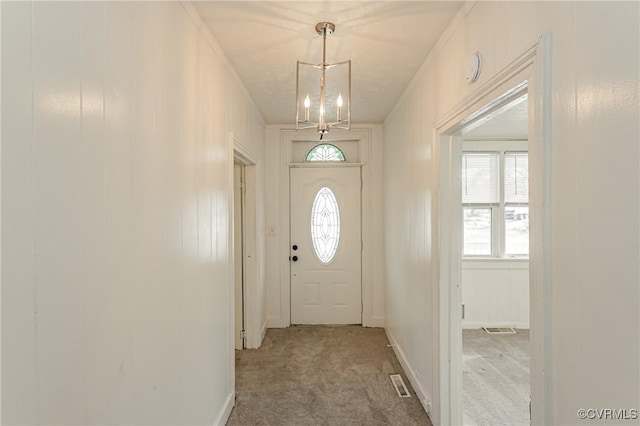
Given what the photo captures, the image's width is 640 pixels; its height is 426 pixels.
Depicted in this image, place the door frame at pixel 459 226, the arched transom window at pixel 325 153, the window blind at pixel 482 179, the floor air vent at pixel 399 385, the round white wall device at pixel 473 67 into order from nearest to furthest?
the door frame at pixel 459 226 < the round white wall device at pixel 473 67 < the floor air vent at pixel 399 385 < the window blind at pixel 482 179 < the arched transom window at pixel 325 153

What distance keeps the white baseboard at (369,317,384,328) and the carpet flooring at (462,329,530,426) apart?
1.01m

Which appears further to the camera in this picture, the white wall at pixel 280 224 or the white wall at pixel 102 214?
the white wall at pixel 280 224

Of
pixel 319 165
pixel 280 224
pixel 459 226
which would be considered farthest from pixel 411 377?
pixel 319 165

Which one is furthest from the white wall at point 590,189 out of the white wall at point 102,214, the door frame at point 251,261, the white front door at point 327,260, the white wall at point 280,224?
the white front door at point 327,260

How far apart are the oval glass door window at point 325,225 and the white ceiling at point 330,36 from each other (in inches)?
68.7

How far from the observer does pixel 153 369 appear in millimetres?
1421

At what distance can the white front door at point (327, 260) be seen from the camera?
4.59 metres

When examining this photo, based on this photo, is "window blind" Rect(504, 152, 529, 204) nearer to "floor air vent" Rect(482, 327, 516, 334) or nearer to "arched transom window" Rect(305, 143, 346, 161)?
"floor air vent" Rect(482, 327, 516, 334)

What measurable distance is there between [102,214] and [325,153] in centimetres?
379

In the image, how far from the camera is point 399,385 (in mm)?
2984

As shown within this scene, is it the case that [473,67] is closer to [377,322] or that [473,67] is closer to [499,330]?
[377,322]

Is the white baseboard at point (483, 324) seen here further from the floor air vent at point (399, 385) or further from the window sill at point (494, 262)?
the floor air vent at point (399, 385)

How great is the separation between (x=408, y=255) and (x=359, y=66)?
5.45 feet

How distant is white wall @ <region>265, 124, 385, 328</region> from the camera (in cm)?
452
